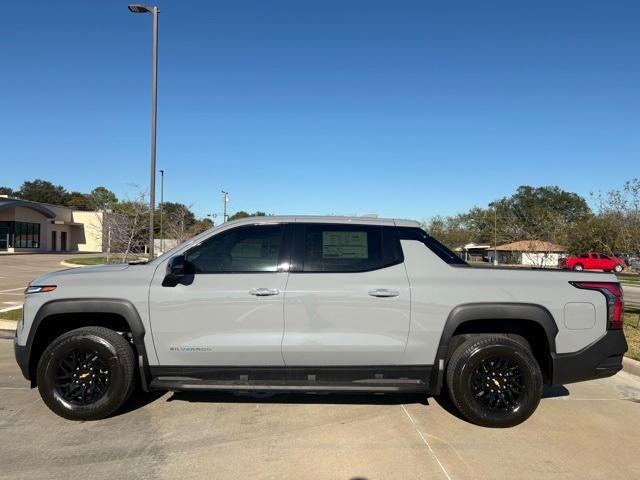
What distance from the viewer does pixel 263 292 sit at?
4363mm

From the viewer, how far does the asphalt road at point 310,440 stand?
12.0ft

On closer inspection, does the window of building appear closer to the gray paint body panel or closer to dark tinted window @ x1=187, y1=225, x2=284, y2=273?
the gray paint body panel

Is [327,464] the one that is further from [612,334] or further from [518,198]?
[518,198]

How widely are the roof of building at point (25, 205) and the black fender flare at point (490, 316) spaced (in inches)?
1946

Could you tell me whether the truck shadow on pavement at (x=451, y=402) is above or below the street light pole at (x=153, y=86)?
below

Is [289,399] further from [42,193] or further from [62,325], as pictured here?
[42,193]

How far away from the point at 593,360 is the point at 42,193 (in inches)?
4559

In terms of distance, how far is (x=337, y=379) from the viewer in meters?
4.44

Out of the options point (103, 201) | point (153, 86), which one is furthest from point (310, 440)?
point (103, 201)

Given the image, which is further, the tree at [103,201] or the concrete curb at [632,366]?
the tree at [103,201]

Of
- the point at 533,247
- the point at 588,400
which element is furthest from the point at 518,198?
the point at 588,400

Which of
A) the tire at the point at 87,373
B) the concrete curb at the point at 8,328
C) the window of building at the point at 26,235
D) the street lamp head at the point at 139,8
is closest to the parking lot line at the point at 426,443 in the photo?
the tire at the point at 87,373

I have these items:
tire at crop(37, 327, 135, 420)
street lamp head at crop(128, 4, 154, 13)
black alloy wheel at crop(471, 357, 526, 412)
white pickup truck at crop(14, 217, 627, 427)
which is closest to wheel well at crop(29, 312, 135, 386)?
white pickup truck at crop(14, 217, 627, 427)

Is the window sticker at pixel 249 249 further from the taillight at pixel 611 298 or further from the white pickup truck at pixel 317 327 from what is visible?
the taillight at pixel 611 298
